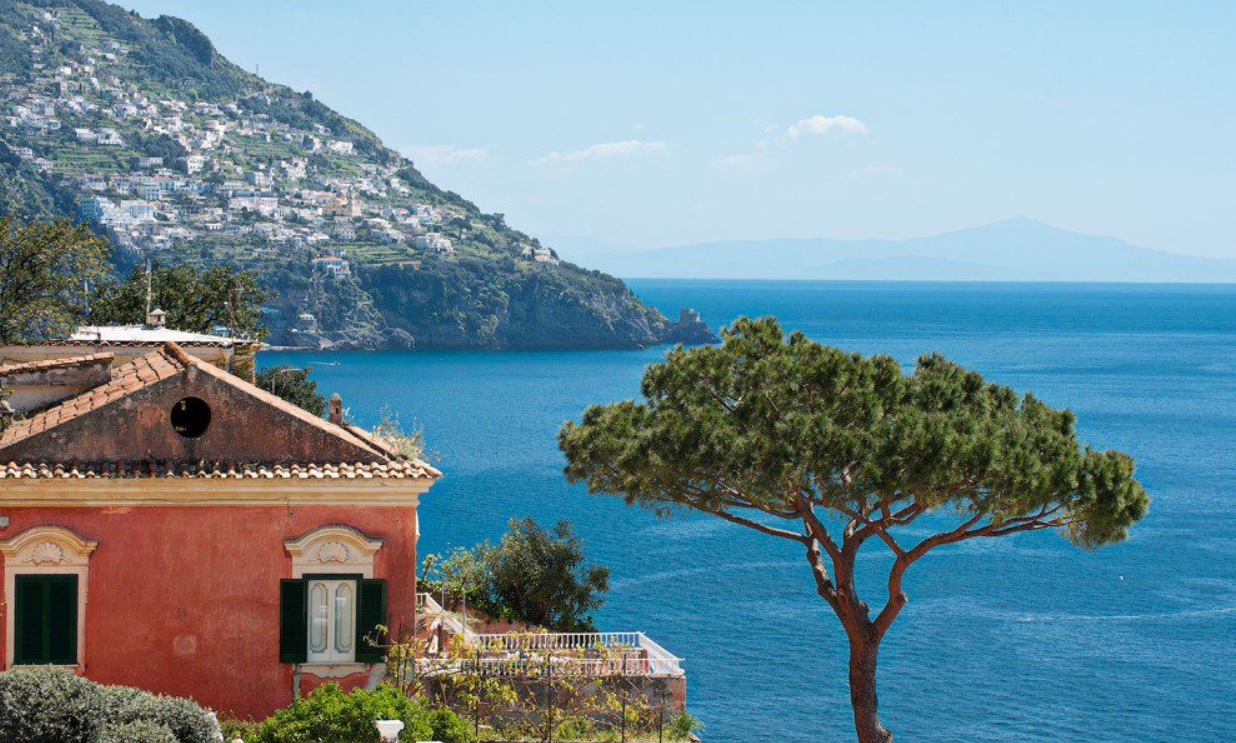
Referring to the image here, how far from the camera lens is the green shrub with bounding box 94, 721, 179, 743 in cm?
1160

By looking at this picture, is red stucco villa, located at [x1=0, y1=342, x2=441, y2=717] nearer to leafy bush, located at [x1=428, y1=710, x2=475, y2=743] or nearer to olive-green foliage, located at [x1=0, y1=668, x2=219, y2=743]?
leafy bush, located at [x1=428, y1=710, x2=475, y2=743]

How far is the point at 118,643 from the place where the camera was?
52.9 feet

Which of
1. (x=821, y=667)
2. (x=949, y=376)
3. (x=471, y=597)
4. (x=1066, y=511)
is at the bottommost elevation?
(x=821, y=667)

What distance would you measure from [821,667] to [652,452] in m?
23.6

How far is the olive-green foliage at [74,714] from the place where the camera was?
38.9 feet

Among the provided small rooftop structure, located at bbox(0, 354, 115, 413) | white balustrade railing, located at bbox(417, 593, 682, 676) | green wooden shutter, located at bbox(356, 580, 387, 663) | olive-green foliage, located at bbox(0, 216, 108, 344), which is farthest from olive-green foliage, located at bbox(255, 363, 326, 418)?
green wooden shutter, located at bbox(356, 580, 387, 663)

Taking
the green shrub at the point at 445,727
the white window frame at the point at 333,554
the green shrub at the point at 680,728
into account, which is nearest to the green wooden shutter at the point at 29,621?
the white window frame at the point at 333,554

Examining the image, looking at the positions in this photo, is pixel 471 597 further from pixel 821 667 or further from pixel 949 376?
pixel 821 667

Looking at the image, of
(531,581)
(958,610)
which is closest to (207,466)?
(531,581)

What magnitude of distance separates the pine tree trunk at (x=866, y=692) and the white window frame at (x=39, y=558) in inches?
352

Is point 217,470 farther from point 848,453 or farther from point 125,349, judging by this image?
point 848,453

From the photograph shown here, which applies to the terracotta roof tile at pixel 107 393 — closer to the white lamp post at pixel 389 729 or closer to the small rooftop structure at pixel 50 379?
the small rooftop structure at pixel 50 379

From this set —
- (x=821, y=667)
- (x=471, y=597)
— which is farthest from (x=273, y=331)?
(x=471, y=597)

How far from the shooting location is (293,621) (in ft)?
53.1
